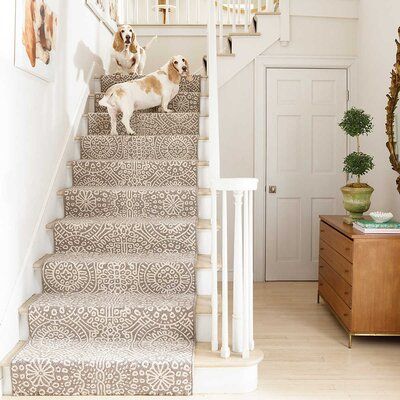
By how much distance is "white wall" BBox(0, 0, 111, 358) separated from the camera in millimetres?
2787

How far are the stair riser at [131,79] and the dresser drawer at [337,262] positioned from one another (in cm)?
178

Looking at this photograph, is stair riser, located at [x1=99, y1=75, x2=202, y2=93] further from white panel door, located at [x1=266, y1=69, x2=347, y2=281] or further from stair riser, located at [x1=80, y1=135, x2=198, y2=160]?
stair riser, located at [x1=80, y1=135, x2=198, y2=160]

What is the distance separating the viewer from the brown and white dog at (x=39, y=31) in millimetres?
3039

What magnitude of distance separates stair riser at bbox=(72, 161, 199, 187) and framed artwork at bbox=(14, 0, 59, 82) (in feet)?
2.44

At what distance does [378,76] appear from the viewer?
15.4 feet

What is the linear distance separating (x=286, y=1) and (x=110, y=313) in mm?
3485

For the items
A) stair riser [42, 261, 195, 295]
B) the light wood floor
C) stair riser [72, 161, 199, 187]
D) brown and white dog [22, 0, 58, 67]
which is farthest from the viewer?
stair riser [72, 161, 199, 187]

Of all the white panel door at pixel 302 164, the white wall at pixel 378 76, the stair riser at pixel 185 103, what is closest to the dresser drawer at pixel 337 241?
the white wall at pixel 378 76

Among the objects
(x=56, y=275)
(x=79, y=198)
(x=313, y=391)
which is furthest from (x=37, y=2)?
(x=313, y=391)

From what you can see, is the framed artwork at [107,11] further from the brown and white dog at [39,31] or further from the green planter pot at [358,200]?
the green planter pot at [358,200]

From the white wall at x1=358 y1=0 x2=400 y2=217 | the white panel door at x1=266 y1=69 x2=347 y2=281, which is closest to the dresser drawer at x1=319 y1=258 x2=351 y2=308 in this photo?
the white wall at x1=358 y1=0 x2=400 y2=217

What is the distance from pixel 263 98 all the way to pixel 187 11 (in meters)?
1.68

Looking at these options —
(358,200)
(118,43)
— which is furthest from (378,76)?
(118,43)

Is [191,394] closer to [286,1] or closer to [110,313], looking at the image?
[110,313]
